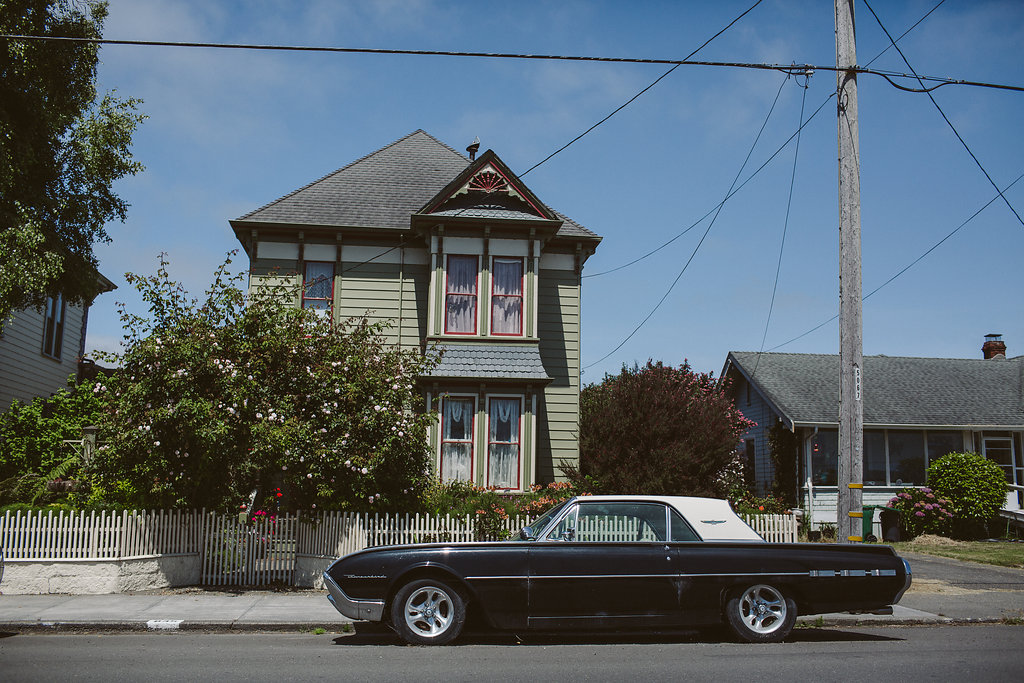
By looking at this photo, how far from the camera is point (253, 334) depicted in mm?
13109

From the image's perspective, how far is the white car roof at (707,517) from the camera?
837 centimetres

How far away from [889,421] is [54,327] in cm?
2485

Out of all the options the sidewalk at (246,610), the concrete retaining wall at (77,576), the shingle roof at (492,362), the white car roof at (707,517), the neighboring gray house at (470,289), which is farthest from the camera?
the neighboring gray house at (470,289)

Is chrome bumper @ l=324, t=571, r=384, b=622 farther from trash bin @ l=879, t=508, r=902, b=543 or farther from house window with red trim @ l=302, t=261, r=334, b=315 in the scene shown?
trash bin @ l=879, t=508, r=902, b=543

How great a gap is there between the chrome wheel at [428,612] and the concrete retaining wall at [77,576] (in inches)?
234

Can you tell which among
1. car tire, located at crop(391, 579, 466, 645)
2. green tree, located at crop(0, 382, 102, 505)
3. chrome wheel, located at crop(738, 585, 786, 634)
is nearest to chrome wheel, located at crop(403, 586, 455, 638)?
car tire, located at crop(391, 579, 466, 645)

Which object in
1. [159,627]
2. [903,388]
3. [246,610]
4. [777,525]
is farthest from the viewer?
[903,388]

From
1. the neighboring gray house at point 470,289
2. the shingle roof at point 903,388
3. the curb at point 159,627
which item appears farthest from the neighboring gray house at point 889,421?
the curb at point 159,627

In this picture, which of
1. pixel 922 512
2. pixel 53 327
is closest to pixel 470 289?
pixel 922 512

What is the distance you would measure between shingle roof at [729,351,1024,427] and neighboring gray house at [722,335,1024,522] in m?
0.03

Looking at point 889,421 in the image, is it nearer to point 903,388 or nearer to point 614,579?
point 903,388

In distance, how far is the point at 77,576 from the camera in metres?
11.8

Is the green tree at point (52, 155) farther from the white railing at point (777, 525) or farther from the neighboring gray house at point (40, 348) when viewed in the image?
the white railing at point (777, 525)

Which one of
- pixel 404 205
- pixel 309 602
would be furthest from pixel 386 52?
pixel 404 205
